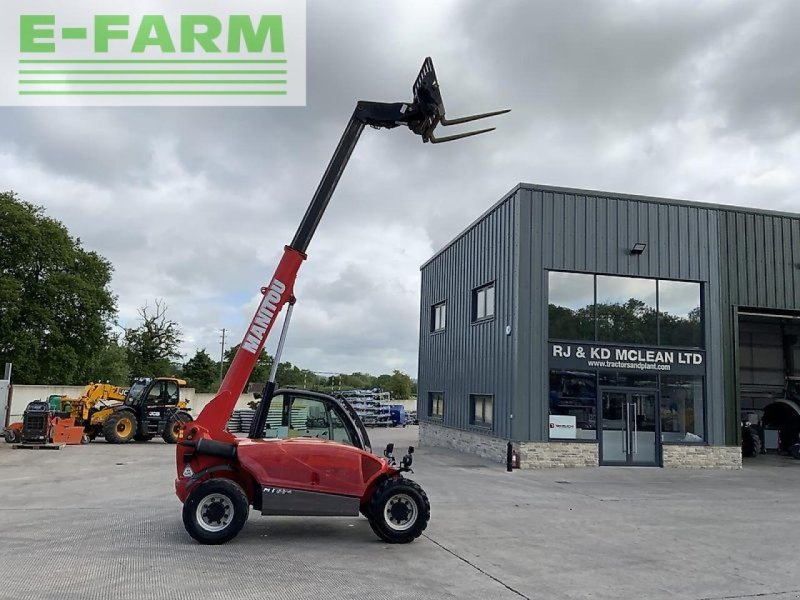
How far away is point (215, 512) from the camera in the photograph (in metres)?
8.09

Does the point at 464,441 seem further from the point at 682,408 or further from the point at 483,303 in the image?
the point at 682,408

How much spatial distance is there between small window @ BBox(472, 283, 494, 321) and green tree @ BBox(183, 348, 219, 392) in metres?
39.8

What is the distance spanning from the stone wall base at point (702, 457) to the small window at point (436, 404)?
883 cm

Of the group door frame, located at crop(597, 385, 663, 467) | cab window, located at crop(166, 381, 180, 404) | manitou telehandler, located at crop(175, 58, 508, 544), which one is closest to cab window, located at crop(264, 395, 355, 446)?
manitou telehandler, located at crop(175, 58, 508, 544)

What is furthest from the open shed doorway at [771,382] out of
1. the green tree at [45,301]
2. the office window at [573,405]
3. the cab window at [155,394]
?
the green tree at [45,301]

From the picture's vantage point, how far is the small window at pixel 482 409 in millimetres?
19938

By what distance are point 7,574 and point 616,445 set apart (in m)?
15.4

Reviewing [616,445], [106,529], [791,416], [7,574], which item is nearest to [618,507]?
[616,445]

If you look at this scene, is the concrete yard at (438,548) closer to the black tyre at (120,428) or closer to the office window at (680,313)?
the office window at (680,313)

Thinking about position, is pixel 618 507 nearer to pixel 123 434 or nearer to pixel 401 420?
pixel 123 434

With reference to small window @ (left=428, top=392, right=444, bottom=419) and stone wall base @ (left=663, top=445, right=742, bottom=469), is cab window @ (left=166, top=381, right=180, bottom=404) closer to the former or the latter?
small window @ (left=428, top=392, right=444, bottom=419)

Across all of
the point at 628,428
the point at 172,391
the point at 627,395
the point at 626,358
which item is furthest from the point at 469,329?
the point at 172,391

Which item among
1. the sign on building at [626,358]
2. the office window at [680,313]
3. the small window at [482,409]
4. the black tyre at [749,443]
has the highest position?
the office window at [680,313]

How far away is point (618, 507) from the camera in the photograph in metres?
11.9
